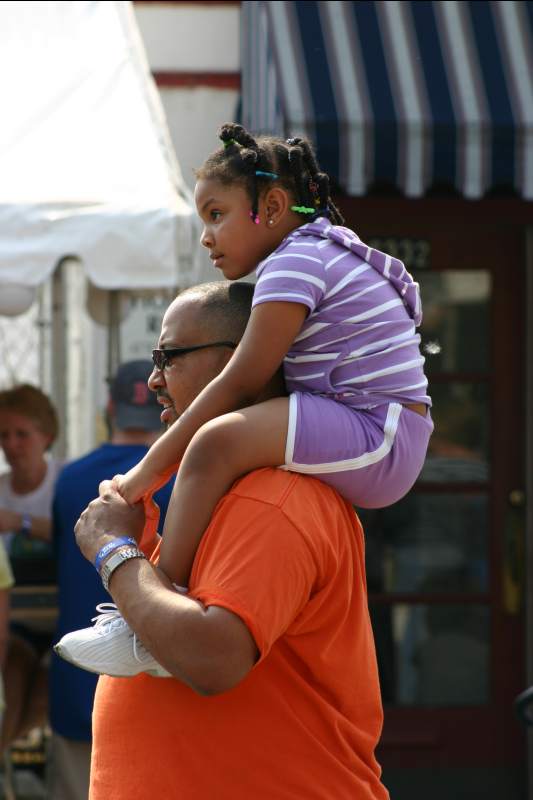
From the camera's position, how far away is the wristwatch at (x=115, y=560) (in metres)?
2.05

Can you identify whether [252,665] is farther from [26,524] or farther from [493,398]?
[493,398]

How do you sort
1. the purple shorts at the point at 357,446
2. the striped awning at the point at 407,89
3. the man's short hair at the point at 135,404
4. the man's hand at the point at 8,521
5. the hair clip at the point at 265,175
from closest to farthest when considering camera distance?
the purple shorts at the point at 357,446 → the hair clip at the point at 265,175 → the man's short hair at the point at 135,404 → the striped awning at the point at 407,89 → the man's hand at the point at 8,521

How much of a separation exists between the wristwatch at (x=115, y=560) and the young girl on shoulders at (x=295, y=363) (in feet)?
0.18

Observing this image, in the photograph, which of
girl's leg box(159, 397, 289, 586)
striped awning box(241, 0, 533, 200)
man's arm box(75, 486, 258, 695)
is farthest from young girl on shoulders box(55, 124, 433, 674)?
striped awning box(241, 0, 533, 200)

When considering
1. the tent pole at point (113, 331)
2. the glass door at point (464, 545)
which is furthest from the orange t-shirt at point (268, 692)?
the glass door at point (464, 545)

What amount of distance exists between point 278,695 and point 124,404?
285 centimetres

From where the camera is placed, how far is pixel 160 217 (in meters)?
4.62

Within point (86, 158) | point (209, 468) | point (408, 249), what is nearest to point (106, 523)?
point (209, 468)

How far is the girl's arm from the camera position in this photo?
214 centimetres

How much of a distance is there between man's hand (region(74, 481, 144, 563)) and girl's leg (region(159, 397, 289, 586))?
0.35 feet

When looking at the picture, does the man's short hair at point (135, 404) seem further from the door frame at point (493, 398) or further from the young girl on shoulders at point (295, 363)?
the young girl on shoulders at point (295, 363)

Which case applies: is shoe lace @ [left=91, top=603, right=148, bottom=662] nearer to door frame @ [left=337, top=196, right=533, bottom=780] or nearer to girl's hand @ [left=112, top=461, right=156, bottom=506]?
girl's hand @ [left=112, top=461, right=156, bottom=506]

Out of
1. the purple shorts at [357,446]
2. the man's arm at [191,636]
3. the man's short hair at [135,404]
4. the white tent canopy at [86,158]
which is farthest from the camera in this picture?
the man's short hair at [135,404]

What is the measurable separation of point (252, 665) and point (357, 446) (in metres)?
0.44
